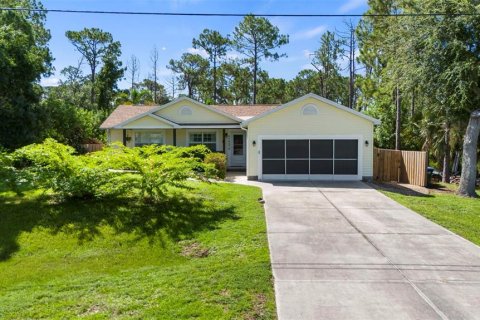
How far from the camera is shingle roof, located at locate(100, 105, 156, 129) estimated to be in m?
22.7

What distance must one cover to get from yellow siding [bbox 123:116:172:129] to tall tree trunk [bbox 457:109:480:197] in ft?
45.6

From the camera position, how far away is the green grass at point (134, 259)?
5.12 m

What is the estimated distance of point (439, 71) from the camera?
15695 mm

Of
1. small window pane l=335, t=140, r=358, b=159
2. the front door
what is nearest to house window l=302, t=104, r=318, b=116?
small window pane l=335, t=140, r=358, b=159

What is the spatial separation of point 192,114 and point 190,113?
0.12 m


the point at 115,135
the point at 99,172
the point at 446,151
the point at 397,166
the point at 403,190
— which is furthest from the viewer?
the point at 446,151

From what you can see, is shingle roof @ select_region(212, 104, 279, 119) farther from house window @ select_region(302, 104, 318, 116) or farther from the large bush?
the large bush

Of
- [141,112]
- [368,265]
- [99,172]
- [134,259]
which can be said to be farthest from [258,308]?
[141,112]

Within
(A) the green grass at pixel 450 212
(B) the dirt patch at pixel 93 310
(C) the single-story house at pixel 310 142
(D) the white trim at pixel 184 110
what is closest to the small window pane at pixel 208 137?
(D) the white trim at pixel 184 110

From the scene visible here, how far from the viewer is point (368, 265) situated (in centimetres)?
663

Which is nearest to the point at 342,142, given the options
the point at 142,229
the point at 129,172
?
the point at 129,172

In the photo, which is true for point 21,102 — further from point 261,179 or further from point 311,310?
point 311,310

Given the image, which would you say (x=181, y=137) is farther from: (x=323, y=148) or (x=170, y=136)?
(x=323, y=148)

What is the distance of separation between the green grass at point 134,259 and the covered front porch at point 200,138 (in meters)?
10.7
